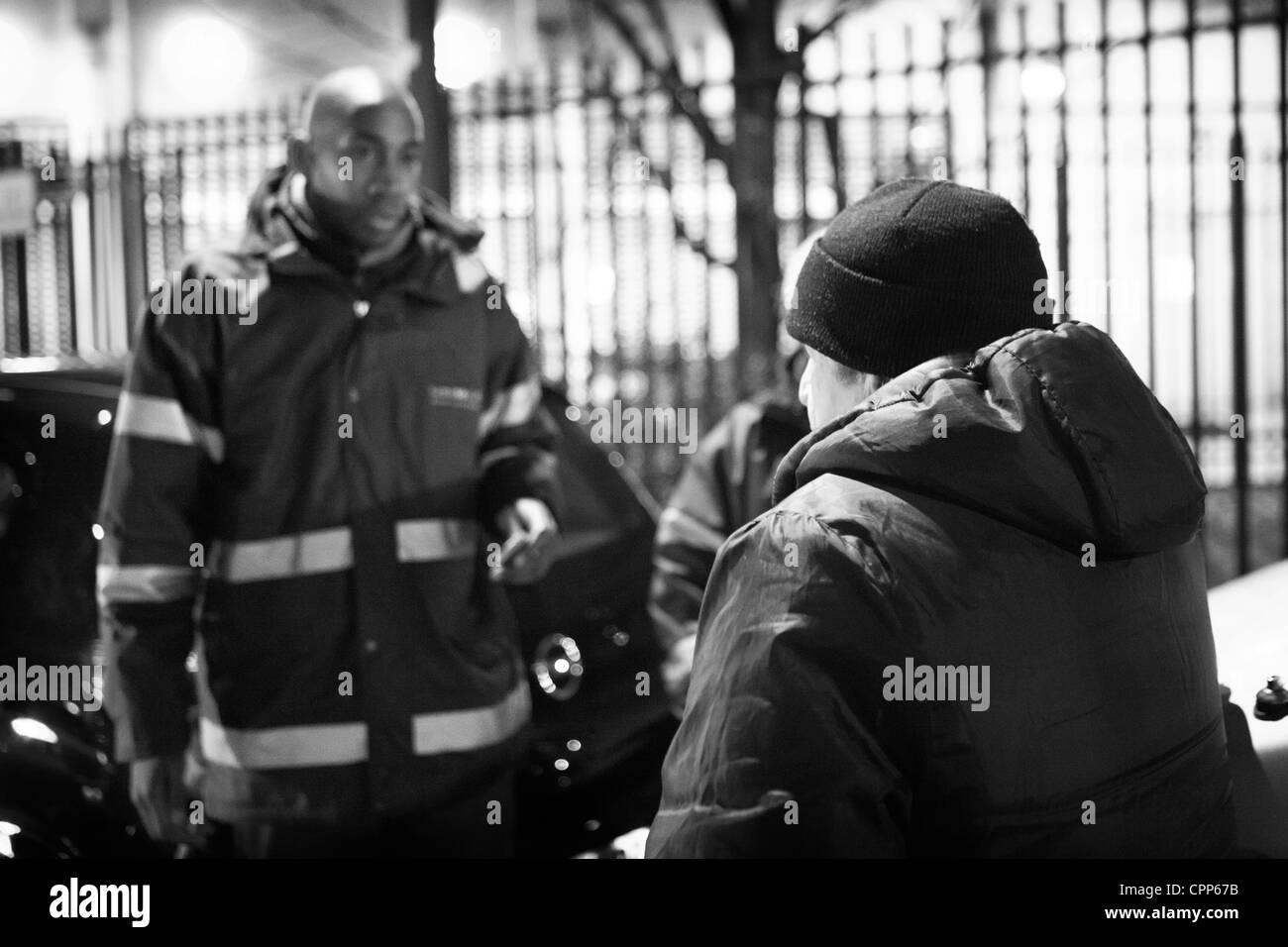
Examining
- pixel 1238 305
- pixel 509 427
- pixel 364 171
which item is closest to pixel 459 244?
pixel 364 171

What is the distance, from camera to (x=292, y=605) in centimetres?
238

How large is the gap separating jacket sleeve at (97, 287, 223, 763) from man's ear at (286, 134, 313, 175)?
0.44 meters

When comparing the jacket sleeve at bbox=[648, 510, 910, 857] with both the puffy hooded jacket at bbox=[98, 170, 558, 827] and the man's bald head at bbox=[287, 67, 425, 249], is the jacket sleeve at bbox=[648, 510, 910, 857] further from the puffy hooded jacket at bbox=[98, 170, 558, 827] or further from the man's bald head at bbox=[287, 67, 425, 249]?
the man's bald head at bbox=[287, 67, 425, 249]

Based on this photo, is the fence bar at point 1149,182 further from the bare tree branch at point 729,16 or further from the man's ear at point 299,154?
the man's ear at point 299,154

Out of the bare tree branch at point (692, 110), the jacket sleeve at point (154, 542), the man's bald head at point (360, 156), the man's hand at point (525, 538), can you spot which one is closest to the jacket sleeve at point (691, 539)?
the man's hand at point (525, 538)

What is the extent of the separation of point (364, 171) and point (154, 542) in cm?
84

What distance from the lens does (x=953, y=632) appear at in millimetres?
1259

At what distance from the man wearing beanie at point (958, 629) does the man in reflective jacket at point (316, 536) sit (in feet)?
3.91

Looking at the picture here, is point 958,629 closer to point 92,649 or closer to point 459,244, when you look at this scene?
point 459,244

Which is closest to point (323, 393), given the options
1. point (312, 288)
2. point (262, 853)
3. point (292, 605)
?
point (312, 288)

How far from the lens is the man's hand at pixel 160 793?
2.27 meters

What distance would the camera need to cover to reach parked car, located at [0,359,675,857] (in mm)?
2410

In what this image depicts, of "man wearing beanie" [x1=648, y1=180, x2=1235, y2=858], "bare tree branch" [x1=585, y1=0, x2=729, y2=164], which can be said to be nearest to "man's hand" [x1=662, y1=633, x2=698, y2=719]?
"man wearing beanie" [x1=648, y1=180, x2=1235, y2=858]

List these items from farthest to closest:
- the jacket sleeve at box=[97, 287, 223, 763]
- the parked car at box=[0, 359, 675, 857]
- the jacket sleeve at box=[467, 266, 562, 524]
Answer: the jacket sleeve at box=[467, 266, 562, 524] < the parked car at box=[0, 359, 675, 857] < the jacket sleeve at box=[97, 287, 223, 763]
